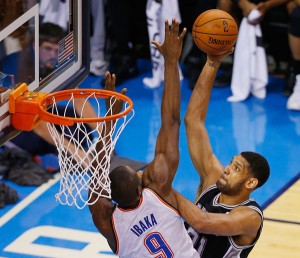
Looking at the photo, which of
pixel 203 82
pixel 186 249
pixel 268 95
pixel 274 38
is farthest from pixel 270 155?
pixel 186 249

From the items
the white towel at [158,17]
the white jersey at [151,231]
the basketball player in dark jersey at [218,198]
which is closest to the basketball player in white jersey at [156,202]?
the white jersey at [151,231]

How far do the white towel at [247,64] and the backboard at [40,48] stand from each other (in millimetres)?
3788

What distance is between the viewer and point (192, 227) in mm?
5055

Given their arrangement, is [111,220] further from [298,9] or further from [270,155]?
[298,9]

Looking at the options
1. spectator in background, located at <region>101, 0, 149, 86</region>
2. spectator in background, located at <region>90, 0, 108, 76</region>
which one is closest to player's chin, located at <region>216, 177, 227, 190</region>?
spectator in background, located at <region>101, 0, 149, 86</region>

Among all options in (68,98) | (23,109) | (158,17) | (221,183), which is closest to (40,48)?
(68,98)

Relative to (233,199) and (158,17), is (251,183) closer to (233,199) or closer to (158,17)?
(233,199)

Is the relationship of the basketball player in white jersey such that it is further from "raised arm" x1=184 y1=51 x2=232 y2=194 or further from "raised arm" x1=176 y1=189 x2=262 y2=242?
"raised arm" x1=184 y1=51 x2=232 y2=194

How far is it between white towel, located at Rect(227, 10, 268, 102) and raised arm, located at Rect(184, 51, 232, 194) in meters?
4.12

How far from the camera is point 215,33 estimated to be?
5.57 meters

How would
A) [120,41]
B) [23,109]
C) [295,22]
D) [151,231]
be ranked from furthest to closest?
[120,41] < [295,22] < [23,109] < [151,231]

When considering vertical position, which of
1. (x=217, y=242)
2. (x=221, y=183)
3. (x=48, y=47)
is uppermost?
(x=48, y=47)

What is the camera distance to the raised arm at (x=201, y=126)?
5.57 metres

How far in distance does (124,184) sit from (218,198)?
2.76ft
